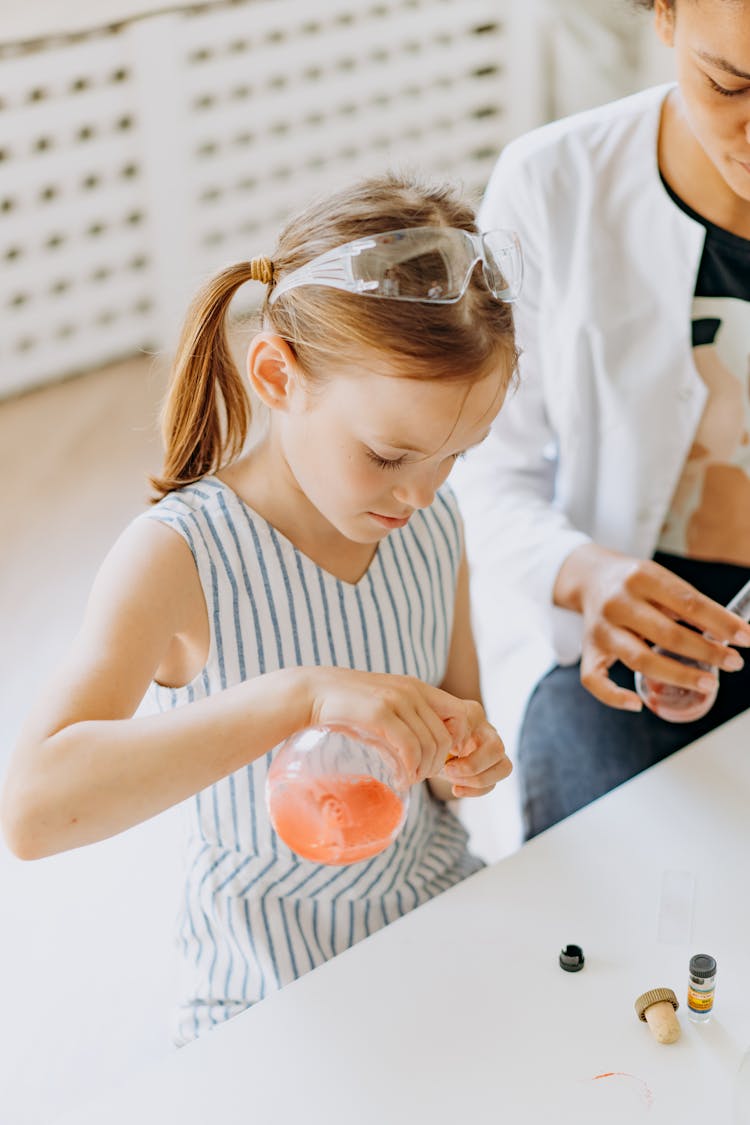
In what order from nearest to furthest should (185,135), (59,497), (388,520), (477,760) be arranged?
(477,760) → (388,520) → (59,497) → (185,135)

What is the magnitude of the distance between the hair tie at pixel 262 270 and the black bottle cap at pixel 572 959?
21.0 inches

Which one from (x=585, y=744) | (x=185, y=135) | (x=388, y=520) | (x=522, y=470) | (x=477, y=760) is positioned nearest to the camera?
(x=477, y=760)

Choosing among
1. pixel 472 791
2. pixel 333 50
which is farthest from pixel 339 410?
pixel 333 50

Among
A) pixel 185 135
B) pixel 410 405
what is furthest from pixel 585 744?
pixel 185 135

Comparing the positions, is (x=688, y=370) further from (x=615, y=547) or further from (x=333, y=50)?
(x=333, y=50)

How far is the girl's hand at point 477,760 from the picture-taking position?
0.89m

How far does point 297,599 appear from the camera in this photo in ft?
3.56

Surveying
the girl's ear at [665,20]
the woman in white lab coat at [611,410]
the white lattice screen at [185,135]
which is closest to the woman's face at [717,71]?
the girl's ear at [665,20]

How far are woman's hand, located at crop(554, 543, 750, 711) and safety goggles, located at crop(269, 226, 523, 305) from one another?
0.37 m

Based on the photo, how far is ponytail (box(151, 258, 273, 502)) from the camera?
1.00m

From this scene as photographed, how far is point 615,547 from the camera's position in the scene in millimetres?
1439

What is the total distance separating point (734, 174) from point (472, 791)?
0.62 m

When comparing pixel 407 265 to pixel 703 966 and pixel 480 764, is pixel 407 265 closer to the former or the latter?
pixel 480 764

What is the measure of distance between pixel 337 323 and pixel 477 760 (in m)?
0.33
